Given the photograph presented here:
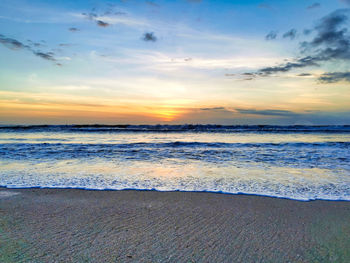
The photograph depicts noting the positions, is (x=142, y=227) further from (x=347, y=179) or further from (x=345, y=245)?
(x=347, y=179)

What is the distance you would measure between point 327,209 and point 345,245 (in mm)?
1349

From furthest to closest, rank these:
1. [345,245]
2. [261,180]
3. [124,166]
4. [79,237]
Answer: [124,166]
[261,180]
[79,237]
[345,245]

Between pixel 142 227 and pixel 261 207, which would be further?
pixel 261 207

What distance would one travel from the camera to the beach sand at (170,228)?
98.3 inches

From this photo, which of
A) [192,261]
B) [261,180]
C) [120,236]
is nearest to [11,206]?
[120,236]

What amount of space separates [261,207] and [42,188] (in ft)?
15.1

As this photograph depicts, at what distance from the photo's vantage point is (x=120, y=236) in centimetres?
287

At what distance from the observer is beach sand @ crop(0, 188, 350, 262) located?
A: 250cm

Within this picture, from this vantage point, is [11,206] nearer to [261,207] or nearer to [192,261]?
[192,261]

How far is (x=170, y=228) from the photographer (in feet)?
10.2

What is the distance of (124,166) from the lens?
25.8 ft

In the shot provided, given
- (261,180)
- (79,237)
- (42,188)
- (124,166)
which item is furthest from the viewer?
(124,166)

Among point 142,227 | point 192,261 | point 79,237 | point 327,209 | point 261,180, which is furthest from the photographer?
point 261,180

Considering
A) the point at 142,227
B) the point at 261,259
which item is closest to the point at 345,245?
the point at 261,259
